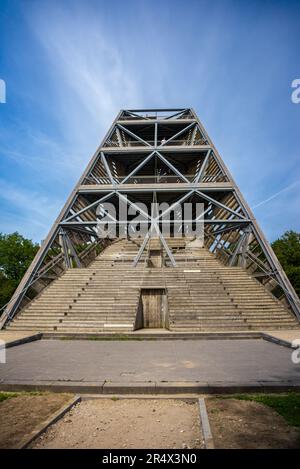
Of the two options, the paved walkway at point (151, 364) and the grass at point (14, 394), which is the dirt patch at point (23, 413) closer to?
the grass at point (14, 394)

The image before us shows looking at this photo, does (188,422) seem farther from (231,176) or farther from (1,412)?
(231,176)

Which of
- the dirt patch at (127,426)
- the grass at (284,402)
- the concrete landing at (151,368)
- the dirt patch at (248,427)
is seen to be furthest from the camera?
the concrete landing at (151,368)

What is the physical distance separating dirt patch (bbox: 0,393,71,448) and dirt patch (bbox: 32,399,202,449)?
285 mm

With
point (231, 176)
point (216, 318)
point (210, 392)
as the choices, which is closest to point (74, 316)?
point (216, 318)

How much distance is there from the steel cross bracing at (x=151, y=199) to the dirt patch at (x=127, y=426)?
1001 centimetres

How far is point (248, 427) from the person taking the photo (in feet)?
11.0

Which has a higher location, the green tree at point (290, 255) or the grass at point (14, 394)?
the green tree at point (290, 255)

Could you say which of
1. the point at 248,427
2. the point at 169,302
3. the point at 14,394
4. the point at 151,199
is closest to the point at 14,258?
the point at 151,199

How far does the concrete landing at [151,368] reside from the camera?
4750 mm

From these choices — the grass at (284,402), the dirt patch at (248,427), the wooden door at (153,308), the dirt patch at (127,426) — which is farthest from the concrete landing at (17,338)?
the grass at (284,402)

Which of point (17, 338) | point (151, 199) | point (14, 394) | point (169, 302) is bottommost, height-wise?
point (14, 394)

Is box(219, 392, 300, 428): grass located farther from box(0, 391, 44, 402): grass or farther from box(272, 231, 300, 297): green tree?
box(272, 231, 300, 297): green tree

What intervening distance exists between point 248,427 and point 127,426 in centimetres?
172

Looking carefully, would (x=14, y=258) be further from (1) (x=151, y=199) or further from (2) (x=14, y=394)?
(2) (x=14, y=394)
